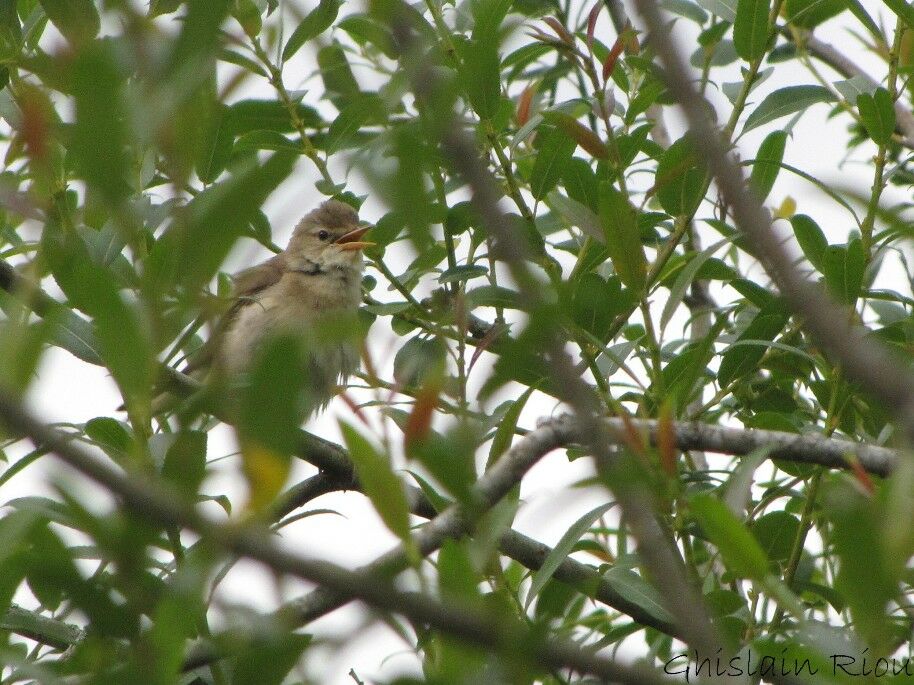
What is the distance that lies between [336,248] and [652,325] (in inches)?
139

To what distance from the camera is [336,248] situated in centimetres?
609

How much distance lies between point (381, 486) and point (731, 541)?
44 cm

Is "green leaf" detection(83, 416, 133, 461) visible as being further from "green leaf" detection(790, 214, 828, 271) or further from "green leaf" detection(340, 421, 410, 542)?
"green leaf" detection(790, 214, 828, 271)

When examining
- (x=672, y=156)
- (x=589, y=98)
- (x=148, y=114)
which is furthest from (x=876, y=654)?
(x=589, y=98)

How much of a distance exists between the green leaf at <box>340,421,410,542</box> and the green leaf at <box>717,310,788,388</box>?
210 centimetres

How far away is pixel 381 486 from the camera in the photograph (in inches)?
46.7

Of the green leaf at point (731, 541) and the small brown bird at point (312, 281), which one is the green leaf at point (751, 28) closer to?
the green leaf at point (731, 541)

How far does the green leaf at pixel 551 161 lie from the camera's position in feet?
10.7

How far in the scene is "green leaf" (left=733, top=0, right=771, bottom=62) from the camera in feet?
10.6

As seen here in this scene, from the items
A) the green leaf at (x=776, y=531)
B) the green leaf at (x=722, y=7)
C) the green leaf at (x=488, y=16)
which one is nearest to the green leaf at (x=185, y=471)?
the green leaf at (x=488, y=16)

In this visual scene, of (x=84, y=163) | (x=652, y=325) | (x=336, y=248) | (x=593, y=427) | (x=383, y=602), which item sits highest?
(x=336, y=248)

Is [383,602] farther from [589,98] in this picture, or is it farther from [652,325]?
[589,98]

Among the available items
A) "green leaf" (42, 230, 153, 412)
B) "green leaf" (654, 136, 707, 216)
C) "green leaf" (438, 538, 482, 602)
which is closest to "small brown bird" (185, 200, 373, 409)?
"green leaf" (654, 136, 707, 216)

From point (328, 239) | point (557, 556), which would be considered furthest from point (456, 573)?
point (328, 239)
